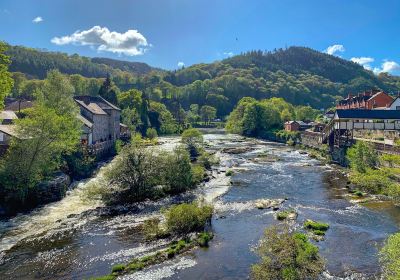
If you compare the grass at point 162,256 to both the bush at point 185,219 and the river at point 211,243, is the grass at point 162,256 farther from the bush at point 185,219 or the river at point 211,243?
the bush at point 185,219

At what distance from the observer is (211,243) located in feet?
86.5

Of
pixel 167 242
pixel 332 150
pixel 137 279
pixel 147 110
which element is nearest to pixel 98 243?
pixel 167 242

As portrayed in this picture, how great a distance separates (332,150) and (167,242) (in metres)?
47.4

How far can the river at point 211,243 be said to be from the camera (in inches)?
880

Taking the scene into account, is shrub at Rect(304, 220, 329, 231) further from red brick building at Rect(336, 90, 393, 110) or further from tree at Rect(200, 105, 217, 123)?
tree at Rect(200, 105, 217, 123)

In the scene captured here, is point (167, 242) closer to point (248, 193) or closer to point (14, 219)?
point (14, 219)

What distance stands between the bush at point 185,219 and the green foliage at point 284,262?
27.9 ft

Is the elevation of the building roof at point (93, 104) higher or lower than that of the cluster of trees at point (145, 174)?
higher

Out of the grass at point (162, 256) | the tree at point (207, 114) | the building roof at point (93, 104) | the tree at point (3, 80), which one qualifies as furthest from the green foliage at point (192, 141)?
the tree at point (207, 114)

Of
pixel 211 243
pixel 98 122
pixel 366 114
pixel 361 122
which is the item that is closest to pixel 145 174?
pixel 211 243

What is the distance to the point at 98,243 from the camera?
26.5m

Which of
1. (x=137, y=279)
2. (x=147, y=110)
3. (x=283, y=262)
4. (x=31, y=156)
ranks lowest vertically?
(x=137, y=279)

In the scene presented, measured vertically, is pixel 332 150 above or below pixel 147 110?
below

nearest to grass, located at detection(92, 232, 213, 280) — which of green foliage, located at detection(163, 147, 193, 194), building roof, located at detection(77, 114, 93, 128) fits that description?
green foliage, located at detection(163, 147, 193, 194)
